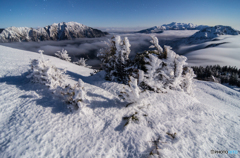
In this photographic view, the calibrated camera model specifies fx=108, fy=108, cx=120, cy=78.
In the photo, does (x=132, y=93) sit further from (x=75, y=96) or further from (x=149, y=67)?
(x=75, y=96)

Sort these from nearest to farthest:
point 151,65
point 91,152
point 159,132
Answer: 1. point 91,152
2. point 159,132
3. point 151,65

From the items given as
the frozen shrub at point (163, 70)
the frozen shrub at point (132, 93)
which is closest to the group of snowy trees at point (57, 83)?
the frozen shrub at point (132, 93)

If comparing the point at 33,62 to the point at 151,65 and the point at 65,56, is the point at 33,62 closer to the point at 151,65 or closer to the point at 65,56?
the point at 151,65

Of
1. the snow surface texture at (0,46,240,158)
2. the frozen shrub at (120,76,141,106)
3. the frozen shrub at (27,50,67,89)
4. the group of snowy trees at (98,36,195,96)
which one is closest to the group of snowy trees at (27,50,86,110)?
the frozen shrub at (27,50,67,89)

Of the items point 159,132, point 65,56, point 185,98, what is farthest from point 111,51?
point 65,56

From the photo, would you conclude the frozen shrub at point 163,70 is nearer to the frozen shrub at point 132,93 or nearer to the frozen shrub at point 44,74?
the frozen shrub at point 132,93

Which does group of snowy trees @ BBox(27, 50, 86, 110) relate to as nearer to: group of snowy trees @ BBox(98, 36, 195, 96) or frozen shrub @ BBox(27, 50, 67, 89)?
frozen shrub @ BBox(27, 50, 67, 89)
